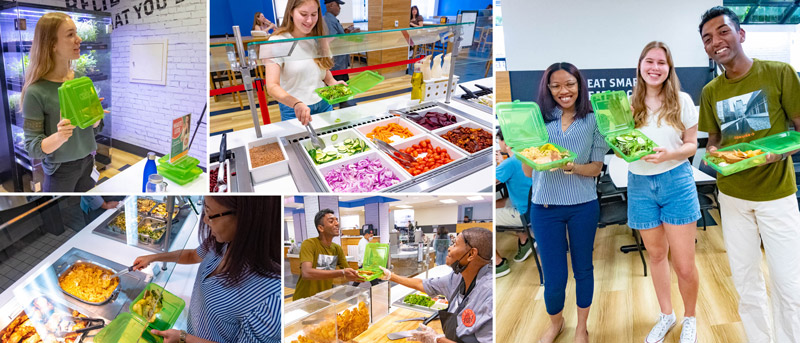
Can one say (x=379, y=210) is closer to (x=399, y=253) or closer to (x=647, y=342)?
(x=399, y=253)

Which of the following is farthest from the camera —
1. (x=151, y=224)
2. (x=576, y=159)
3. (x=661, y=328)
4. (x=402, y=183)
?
(x=151, y=224)

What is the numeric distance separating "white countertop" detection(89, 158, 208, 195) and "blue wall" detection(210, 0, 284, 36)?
29.7 inches

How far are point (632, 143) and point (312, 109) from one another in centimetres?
174

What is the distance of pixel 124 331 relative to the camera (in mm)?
2301

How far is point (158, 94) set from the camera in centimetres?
255

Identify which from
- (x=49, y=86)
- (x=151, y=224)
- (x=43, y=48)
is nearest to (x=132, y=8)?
(x=43, y=48)

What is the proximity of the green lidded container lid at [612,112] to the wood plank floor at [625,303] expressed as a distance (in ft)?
2.91

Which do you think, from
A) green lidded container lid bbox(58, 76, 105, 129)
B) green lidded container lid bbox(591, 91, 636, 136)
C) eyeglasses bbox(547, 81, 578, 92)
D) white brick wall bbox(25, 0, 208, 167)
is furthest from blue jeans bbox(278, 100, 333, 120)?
green lidded container lid bbox(591, 91, 636, 136)

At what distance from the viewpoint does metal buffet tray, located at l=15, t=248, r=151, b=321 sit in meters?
2.35

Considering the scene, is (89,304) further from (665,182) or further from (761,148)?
(761,148)

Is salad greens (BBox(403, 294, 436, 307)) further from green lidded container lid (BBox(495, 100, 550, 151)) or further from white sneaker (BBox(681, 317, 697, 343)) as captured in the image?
white sneaker (BBox(681, 317, 697, 343))

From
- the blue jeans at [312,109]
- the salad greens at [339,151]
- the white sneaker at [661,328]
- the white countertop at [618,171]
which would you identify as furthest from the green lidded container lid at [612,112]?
the blue jeans at [312,109]

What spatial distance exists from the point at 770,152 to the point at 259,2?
96.5 inches

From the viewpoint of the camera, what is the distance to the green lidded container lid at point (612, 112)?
192 centimetres
